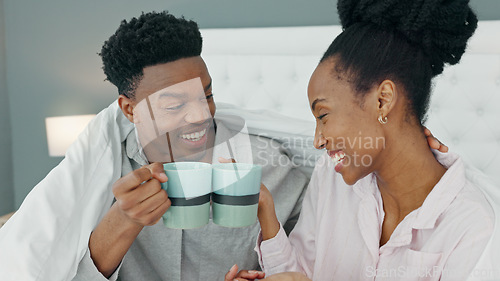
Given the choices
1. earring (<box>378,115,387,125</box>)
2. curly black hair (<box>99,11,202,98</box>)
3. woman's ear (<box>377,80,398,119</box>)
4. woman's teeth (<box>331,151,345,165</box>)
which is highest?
curly black hair (<box>99,11,202,98</box>)

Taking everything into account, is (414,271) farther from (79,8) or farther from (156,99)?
(79,8)

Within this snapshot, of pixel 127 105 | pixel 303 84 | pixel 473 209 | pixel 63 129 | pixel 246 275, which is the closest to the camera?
pixel 473 209

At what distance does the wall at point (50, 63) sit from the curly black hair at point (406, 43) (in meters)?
1.27

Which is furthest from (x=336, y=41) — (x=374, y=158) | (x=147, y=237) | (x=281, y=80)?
(x=281, y=80)

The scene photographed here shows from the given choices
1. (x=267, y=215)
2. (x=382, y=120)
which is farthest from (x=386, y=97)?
(x=267, y=215)

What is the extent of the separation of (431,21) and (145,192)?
2.05ft

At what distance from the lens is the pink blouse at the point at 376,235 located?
836 millimetres

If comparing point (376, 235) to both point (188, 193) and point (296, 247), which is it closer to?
point (296, 247)

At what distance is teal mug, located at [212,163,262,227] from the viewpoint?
2.49 feet

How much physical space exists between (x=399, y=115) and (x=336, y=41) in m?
0.21

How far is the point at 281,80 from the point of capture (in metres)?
1.92

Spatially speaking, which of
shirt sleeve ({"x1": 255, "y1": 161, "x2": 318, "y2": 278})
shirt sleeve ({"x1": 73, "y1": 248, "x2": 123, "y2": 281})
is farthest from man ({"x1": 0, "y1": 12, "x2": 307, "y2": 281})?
shirt sleeve ({"x1": 255, "y1": 161, "x2": 318, "y2": 278})

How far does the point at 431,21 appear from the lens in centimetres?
81

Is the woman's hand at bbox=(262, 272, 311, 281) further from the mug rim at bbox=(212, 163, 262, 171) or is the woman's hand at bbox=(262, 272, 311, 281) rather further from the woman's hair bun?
the woman's hair bun
